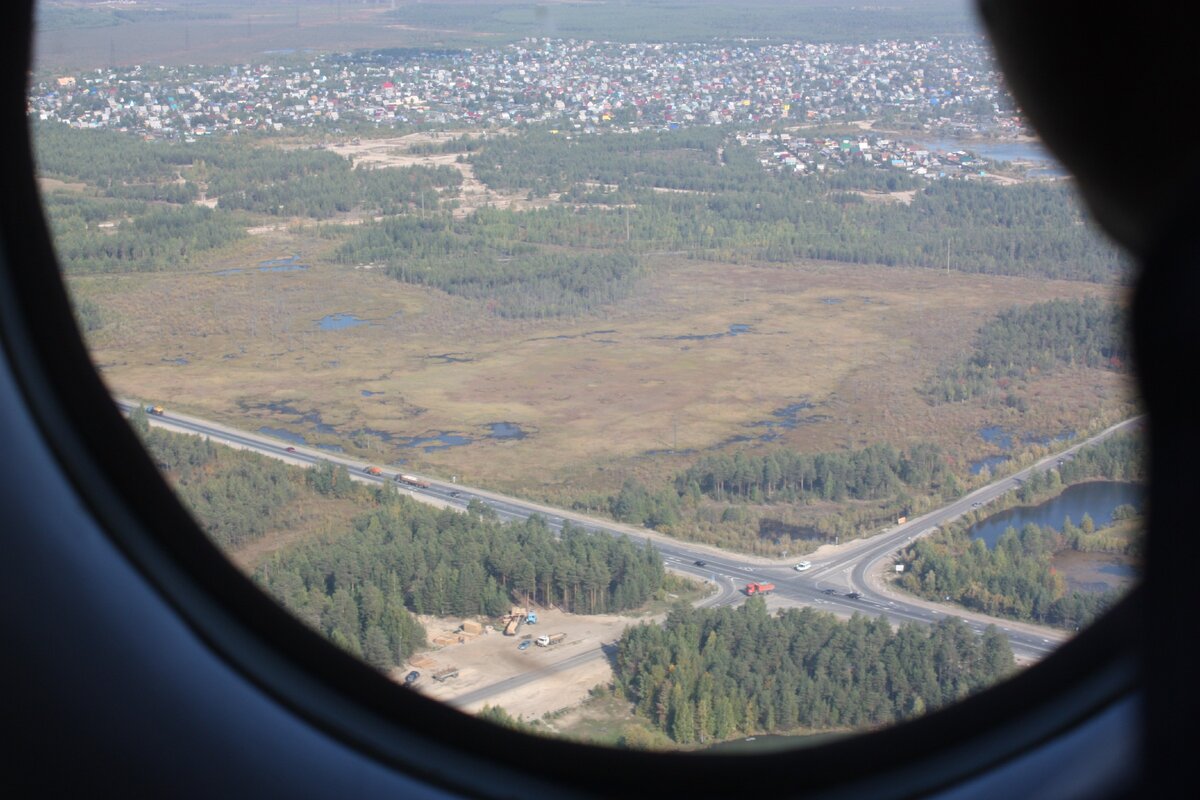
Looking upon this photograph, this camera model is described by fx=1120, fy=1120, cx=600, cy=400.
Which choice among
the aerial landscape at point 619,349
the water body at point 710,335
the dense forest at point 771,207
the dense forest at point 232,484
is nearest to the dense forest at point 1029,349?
the aerial landscape at point 619,349

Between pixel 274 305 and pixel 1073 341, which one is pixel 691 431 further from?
pixel 274 305

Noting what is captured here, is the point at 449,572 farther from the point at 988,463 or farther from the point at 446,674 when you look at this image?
the point at 988,463

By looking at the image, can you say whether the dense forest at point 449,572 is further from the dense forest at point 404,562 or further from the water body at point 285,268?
the water body at point 285,268

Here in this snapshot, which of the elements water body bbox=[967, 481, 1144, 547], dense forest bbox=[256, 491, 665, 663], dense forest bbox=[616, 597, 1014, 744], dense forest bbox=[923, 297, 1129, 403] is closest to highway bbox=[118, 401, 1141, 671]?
dense forest bbox=[616, 597, 1014, 744]

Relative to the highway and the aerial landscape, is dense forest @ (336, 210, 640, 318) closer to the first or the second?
the aerial landscape

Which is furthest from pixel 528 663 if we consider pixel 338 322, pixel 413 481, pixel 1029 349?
pixel 338 322
